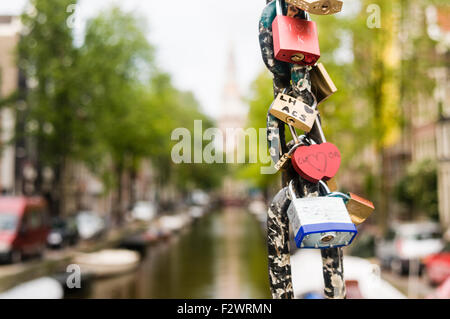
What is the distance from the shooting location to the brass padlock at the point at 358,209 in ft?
11.7

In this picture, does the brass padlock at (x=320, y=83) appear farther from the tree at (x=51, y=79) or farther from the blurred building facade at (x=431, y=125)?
the tree at (x=51, y=79)

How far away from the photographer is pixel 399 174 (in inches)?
1810

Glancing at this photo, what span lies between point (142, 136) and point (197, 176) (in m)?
44.1

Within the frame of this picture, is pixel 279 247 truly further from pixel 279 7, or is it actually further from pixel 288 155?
pixel 279 7

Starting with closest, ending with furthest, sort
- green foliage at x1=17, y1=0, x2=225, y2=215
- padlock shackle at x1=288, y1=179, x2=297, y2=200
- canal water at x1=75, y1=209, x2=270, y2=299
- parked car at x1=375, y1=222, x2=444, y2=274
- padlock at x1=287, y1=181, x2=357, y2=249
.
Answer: padlock at x1=287, y1=181, x2=357, y2=249
padlock shackle at x1=288, y1=179, x2=297, y2=200
canal water at x1=75, y1=209, x2=270, y2=299
parked car at x1=375, y1=222, x2=444, y2=274
green foliage at x1=17, y1=0, x2=225, y2=215

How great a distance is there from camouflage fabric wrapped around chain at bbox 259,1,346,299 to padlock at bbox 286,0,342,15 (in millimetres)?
320

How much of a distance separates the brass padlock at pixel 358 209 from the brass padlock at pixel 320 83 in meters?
0.78

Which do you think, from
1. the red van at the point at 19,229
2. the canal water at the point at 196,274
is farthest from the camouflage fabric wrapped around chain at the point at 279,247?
the red van at the point at 19,229

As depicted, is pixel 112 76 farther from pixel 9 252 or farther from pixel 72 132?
pixel 9 252

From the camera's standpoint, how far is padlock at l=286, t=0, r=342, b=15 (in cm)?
337

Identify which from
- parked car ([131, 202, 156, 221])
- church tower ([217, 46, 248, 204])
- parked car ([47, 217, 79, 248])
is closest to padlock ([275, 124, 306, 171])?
parked car ([47, 217, 79, 248])

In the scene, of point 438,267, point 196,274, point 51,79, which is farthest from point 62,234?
point 438,267

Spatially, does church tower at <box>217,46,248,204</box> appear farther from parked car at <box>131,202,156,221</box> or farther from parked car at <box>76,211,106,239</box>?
parked car at <box>76,211,106,239</box>
